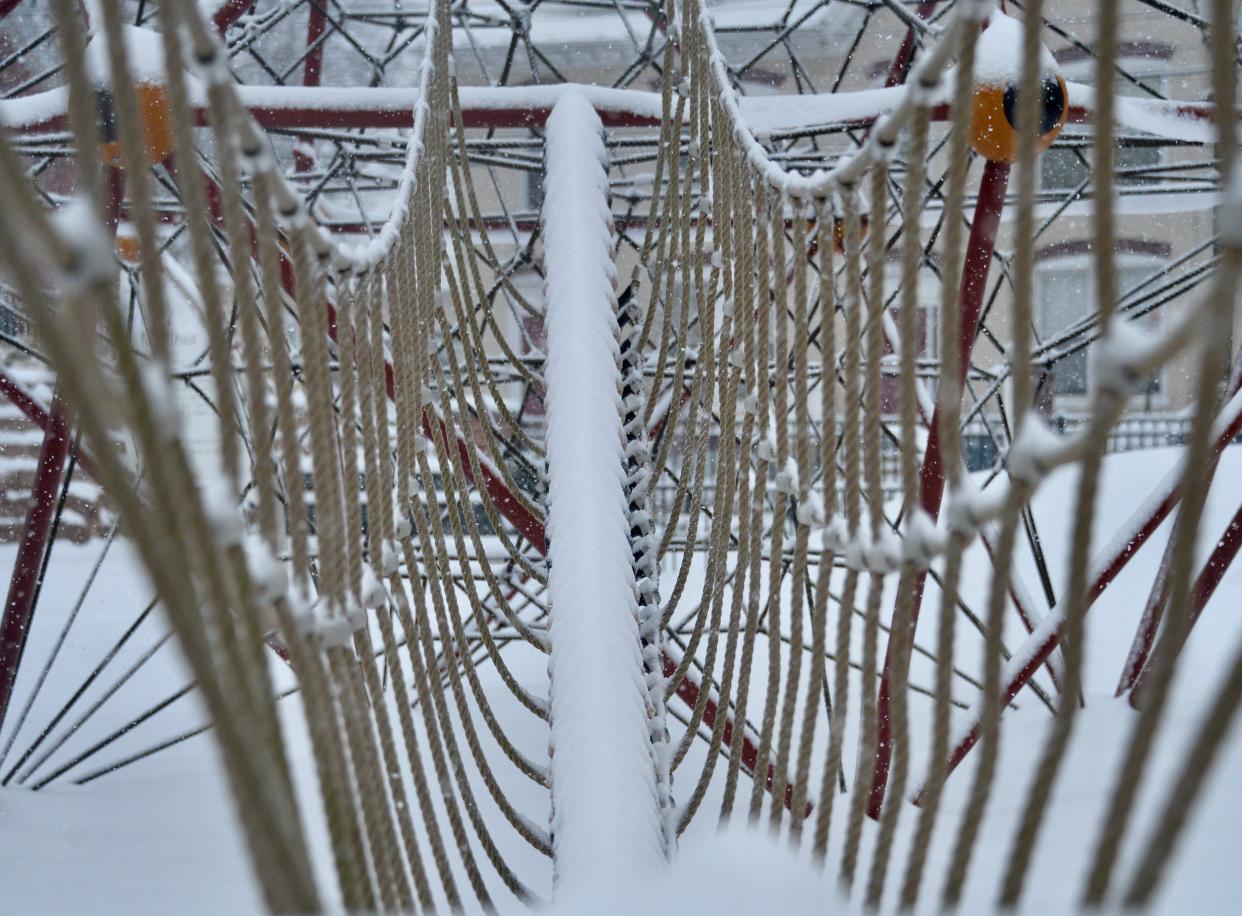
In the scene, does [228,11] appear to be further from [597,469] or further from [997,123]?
[997,123]

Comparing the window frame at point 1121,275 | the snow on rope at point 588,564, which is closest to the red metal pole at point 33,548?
the snow on rope at point 588,564

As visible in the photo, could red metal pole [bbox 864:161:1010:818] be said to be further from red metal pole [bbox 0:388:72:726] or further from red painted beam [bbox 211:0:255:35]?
red metal pole [bbox 0:388:72:726]

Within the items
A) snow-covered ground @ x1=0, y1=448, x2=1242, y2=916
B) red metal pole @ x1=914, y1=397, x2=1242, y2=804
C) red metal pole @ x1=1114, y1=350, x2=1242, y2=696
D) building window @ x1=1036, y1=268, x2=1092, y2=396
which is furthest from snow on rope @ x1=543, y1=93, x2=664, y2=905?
building window @ x1=1036, y1=268, x2=1092, y2=396

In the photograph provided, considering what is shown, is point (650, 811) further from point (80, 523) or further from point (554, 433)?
point (80, 523)

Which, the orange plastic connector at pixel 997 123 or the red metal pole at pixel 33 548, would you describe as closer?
the orange plastic connector at pixel 997 123

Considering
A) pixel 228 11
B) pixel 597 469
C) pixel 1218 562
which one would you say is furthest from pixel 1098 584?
pixel 228 11

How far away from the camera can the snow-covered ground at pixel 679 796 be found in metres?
1.48

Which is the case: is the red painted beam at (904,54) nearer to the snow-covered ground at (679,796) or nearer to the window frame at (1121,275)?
the snow-covered ground at (679,796)

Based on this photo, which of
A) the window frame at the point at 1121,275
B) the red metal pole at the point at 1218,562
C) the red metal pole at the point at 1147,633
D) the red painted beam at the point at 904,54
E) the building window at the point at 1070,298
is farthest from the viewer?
the building window at the point at 1070,298

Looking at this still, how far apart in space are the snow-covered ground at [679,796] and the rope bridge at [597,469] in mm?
104

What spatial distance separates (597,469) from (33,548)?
73.8 inches

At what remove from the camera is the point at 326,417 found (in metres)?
0.87

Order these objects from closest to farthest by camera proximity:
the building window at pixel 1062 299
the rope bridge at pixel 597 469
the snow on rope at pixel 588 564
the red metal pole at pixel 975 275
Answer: the rope bridge at pixel 597 469, the snow on rope at pixel 588 564, the red metal pole at pixel 975 275, the building window at pixel 1062 299

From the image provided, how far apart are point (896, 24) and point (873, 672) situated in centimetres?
1226
